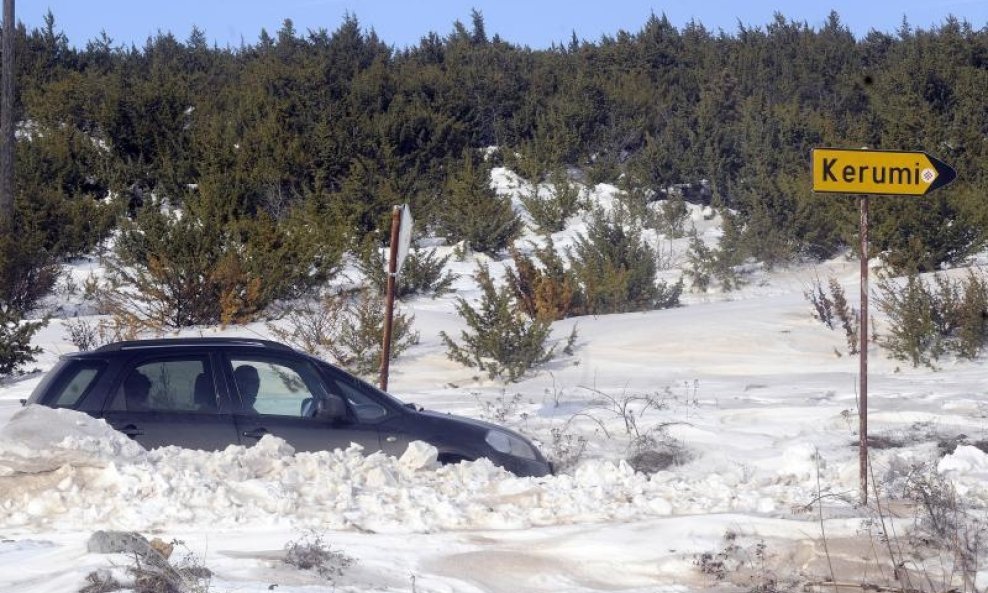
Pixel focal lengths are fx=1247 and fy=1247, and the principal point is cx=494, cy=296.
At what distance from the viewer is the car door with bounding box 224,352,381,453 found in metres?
7.28

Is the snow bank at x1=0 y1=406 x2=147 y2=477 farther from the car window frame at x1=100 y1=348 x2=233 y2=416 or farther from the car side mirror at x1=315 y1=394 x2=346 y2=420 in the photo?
the car side mirror at x1=315 y1=394 x2=346 y2=420

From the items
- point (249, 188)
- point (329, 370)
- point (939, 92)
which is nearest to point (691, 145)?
point (939, 92)

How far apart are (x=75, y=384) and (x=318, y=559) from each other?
2.60 meters

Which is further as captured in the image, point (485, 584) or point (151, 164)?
point (151, 164)

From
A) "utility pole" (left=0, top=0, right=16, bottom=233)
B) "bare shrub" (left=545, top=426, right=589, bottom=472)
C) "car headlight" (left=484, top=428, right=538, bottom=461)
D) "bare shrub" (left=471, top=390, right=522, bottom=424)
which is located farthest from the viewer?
"utility pole" (left=0, top=0, right=16, bottom=233)

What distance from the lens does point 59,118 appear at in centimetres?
2950

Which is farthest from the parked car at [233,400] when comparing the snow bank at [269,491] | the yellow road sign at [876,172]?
the yellow road sign at [876,172]

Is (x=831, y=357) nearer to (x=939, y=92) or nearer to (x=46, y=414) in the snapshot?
(x=46, y=414)

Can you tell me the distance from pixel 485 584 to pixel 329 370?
250 cm

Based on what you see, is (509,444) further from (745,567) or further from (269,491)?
(745,567)

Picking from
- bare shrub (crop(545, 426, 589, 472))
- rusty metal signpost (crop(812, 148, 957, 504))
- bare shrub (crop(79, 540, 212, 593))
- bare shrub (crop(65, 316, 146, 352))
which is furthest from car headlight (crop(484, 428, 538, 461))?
bare shrub (crop(65, 316, 146, 352))

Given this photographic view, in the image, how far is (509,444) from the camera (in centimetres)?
788

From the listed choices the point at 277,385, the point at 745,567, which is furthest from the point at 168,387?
the point at 745,567

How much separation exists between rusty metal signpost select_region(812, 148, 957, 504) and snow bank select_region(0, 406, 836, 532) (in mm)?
1273
